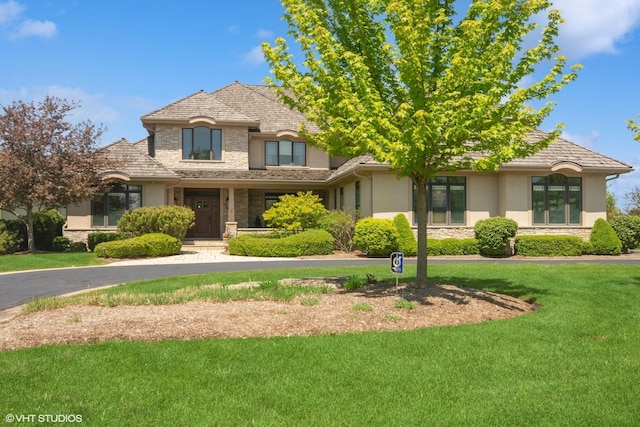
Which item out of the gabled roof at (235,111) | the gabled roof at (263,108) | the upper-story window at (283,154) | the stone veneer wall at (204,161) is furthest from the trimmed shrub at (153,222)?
the gabled roof at (263,108)

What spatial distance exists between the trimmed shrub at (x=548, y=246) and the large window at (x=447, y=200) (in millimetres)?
3149

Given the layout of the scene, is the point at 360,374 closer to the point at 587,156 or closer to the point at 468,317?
the point at 468,317

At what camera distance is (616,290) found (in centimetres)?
1123

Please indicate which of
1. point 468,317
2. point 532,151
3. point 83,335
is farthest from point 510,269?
point 83,335

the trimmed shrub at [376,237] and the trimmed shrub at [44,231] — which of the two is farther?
the trimmed shrub at [44,231]

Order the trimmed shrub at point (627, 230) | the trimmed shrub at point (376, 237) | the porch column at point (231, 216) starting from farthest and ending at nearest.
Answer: the porch column at point (231, 216), the trimmed shrub at point (627, 230), the trimmed shrub at point (376, 237)

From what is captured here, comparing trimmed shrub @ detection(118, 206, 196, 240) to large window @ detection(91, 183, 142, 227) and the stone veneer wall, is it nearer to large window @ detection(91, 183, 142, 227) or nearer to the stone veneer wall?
large window @ detection(91, 183, 142, 227)

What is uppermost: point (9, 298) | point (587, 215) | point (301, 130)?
point (301, 130)

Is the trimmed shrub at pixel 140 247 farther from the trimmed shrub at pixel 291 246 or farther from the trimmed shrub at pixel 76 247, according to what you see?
the trimmed shrub at pixel 76 247

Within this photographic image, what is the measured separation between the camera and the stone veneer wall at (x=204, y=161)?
28.8m

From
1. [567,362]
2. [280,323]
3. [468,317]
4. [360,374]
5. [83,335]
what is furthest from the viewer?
[468,317]

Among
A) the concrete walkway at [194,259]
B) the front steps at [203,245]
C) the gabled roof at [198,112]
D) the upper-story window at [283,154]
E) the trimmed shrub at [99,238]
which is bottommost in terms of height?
the concrete walkway at [194,259]

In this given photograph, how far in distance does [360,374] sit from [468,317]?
3.67m

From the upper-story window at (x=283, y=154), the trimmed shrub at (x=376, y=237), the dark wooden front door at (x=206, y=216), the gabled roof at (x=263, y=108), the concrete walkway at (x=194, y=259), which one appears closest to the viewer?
the concrete walkway at (x=194, y=259)
